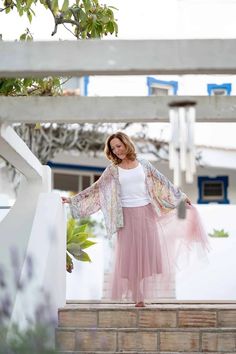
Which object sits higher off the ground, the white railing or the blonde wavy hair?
the blonde wavy hair

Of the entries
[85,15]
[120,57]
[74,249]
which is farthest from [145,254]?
[120,57]

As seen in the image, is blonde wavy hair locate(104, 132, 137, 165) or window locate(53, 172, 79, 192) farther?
window locate(53, 172, 79, 192)

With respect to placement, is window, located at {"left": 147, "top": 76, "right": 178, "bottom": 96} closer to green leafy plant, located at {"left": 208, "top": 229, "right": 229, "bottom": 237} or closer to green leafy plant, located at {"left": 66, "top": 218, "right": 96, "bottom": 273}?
green leafy plant, located at {"left": 208, "top": 229, "right": 229, "bottom": 237}

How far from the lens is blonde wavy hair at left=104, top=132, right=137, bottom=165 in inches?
375

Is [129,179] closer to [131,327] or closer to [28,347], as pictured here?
[131,327]

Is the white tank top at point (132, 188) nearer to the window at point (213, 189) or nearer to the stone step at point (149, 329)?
the stone step at point (149, 329)

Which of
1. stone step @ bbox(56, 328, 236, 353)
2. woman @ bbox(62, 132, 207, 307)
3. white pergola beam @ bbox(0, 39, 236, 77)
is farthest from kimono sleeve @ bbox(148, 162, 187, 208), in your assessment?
white pergola beam @ bbox(0, 39, 236, 77)

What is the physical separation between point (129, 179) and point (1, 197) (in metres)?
5.68

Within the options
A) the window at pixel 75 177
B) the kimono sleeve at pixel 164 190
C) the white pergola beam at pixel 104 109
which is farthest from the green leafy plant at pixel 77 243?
the window at pixel 75 177

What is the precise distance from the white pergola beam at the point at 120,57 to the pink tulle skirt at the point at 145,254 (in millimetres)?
3129

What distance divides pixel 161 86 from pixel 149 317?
15788 mm

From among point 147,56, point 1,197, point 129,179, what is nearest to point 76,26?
point 129,179

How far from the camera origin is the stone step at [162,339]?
28.1 feet

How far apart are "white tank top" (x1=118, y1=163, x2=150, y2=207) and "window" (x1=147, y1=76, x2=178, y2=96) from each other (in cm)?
1438
